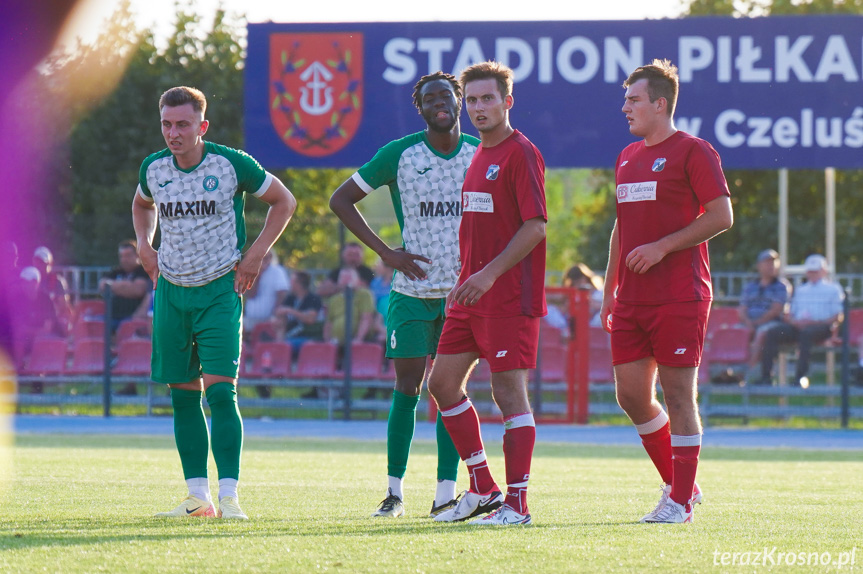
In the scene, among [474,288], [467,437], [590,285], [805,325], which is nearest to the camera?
[474,288]

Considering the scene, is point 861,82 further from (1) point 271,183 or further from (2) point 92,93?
(2) point 92,93

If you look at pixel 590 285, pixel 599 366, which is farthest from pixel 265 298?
pixel 599 366

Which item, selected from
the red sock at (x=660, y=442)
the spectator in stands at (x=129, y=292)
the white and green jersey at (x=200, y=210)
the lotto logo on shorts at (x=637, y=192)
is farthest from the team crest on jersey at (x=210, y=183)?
the spectator in stands at (x=129, y=292)

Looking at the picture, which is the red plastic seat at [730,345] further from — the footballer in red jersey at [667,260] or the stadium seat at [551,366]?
the footballer in red jersey at [667,260]

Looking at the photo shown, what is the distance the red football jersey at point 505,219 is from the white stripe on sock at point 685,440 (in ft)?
2.76

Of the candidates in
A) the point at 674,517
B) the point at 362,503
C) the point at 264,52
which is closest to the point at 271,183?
the point at 362,503

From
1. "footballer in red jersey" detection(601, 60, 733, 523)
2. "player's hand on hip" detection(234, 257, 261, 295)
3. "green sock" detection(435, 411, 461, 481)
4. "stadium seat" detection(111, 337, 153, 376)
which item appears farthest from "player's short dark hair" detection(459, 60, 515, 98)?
"stadium seat" detection(111, 337, 153, 376)

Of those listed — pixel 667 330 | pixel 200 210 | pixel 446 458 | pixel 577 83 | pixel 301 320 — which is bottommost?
pixel 446 458

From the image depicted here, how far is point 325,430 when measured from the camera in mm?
14984

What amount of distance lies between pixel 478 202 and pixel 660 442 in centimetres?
153

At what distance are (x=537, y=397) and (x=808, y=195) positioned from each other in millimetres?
22503

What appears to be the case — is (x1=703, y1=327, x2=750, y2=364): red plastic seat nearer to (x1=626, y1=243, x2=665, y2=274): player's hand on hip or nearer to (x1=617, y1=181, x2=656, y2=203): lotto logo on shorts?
(x1=617, y1=181, x2=656, y2=203): lotto logo on shorts

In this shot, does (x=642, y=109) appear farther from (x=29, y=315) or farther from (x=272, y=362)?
(x=29, y=315)

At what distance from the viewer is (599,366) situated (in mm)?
16203
